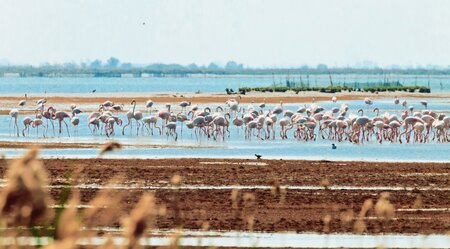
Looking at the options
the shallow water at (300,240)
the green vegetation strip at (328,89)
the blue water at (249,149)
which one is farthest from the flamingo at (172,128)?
the green vegetation strip at (328,89)

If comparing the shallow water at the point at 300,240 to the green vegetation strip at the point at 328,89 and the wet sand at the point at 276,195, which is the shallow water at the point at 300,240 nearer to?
the wet sand at the point at 276,195

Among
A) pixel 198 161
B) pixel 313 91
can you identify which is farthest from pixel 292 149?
pixel 313 91

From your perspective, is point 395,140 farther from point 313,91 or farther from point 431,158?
point 313,91

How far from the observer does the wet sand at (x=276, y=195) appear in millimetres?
13805

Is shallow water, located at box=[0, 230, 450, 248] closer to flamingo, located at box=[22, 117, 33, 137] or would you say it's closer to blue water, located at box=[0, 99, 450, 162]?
blue water, located at box=[0, 99, 450, 162]

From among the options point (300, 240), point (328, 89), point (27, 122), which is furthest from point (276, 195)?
point (328, 89)

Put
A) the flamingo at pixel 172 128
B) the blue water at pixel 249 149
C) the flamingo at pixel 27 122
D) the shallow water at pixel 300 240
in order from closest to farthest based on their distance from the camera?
the shallow water at pixel 300 240 < the blue water at pixel 249 149 < the flamingo at pixel 172 128 < the flamingo at pixel 27 122

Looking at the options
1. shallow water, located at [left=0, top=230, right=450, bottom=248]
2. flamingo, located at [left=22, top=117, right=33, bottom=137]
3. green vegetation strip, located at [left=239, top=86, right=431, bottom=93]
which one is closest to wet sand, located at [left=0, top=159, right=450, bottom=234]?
shallow water, located at [left=0, top=230, right=450, bottom=248]

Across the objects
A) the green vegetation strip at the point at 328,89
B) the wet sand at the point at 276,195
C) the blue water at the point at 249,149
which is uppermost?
the wet sand at the point at 276,195

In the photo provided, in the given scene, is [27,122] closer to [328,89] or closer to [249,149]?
[249,149]

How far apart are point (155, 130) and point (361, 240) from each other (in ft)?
92.3

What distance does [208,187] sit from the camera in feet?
59.3

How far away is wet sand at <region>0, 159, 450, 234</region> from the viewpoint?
13805mm

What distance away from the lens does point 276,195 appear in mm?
15953
